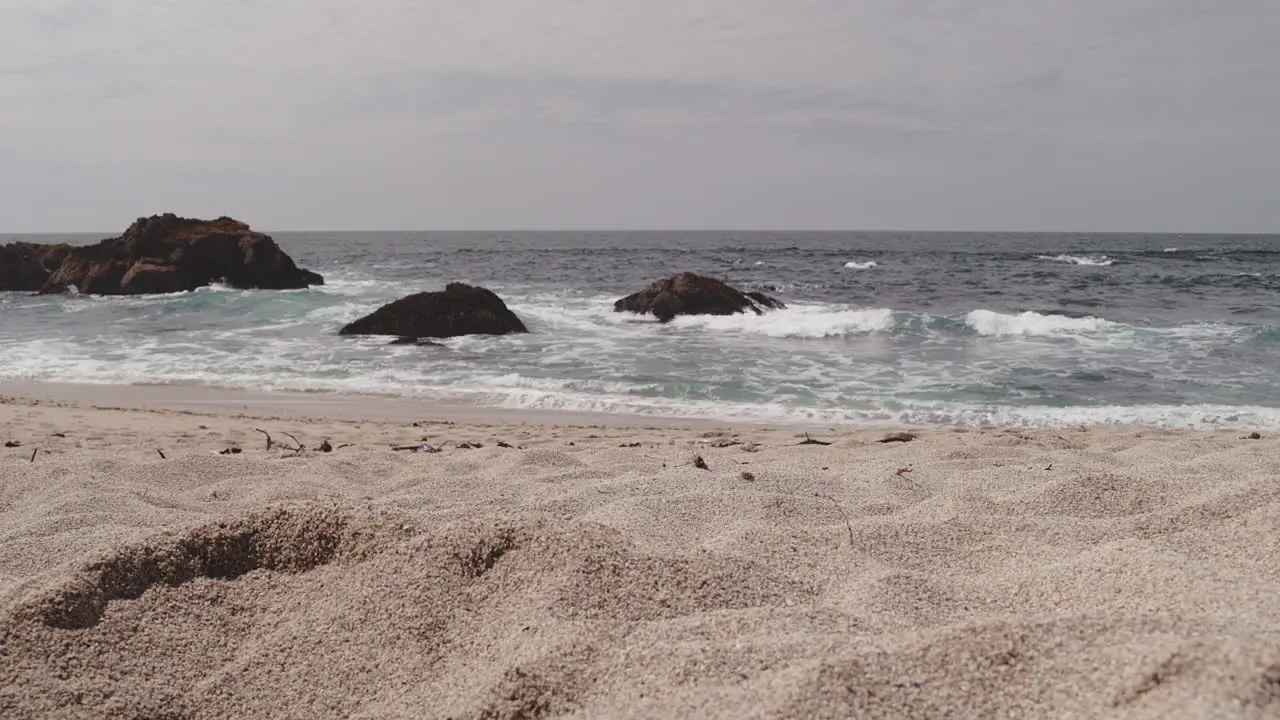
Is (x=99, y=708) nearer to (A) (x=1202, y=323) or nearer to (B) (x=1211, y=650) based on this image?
(B) (x=1211, y=650)

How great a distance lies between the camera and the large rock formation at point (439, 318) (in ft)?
42.7

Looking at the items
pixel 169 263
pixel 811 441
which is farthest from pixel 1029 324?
pixel 169 263

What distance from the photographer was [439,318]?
43.0 ft

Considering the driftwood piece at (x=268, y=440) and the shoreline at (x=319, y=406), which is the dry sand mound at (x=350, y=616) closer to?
the driftwood piece at (x=268, y=440)

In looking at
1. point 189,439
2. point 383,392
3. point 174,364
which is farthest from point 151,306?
point 189,439

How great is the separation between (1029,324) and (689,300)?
6.03 m

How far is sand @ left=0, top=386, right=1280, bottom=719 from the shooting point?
1.62 m

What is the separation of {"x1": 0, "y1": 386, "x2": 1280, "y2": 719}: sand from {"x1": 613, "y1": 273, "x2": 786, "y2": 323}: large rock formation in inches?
462

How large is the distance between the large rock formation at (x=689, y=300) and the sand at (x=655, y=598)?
1174 cm

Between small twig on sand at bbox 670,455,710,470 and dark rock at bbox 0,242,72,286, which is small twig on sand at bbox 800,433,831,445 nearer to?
small twig on sand at bbox 670,455,710,470

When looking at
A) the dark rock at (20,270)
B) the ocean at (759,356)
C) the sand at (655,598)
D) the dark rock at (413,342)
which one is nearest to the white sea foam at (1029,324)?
the ocean at (759,356)

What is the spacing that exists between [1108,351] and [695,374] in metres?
6.23

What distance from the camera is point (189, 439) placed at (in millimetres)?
6145

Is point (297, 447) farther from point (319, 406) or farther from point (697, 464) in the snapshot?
point (697, 464)
